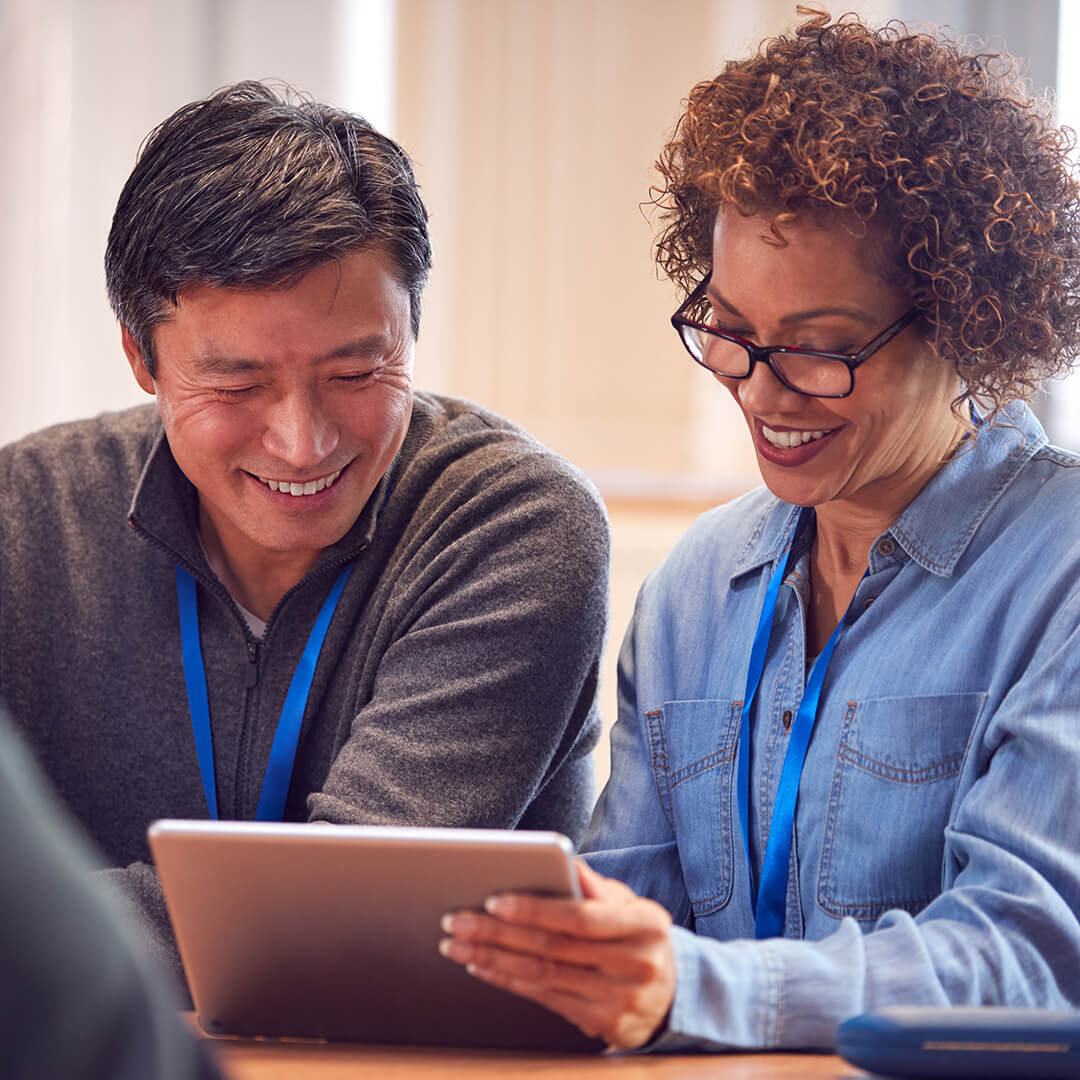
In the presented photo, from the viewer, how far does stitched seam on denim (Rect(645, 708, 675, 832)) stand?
1.55 m

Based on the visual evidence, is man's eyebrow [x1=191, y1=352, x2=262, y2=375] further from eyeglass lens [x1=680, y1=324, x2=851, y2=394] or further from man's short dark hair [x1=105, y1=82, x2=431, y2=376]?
eyeglass lens [x1=680, y1=324, x2=851, y2=394]

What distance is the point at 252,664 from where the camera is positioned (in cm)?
174

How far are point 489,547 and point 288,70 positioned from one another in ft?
6.93

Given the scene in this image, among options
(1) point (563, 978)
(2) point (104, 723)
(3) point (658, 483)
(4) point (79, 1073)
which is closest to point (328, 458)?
(2) point (104, 723)

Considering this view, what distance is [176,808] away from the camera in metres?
1.76

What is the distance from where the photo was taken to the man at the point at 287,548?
1.56 m

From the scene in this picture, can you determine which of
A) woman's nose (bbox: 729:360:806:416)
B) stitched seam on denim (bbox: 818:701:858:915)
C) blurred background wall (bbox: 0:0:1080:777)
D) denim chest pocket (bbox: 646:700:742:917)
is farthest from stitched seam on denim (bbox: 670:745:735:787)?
blurred background wall (bbox: 0:0:1080:777)

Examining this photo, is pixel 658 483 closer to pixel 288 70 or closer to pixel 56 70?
pixel 288 70

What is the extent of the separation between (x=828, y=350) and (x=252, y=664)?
0.82 m

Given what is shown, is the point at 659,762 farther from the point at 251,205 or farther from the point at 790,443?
the point at 251,205

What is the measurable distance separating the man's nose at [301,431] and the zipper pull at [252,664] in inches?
10.2

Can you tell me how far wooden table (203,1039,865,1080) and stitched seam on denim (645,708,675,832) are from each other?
0.53 m

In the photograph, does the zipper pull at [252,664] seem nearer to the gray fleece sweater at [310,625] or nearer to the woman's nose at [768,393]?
the gray fleece sweater at [310,625]

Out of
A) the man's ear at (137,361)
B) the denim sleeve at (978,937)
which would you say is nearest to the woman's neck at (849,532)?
the denim sleeve at (978,937)
